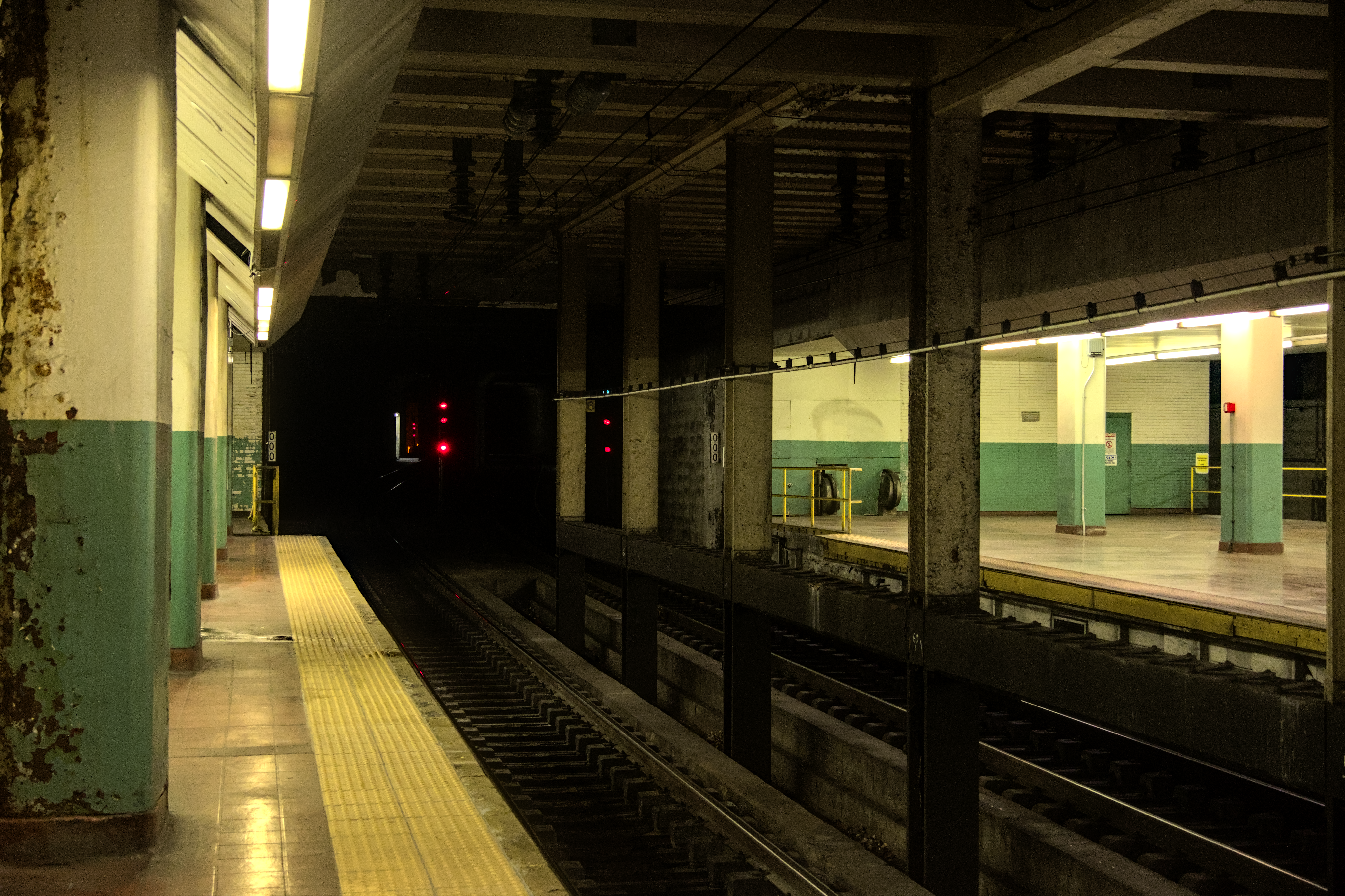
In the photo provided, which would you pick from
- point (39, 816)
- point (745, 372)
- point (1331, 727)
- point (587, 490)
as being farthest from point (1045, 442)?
point (39, 816)

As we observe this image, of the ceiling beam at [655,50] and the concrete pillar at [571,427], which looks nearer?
the ceiling beam at [655,50]

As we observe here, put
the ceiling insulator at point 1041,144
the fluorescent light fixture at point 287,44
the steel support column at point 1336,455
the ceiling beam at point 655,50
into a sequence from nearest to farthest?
the fluorescent light fixture at point 287,44
the steel support column at point 1336,455
the ceiling beam at point 655,50
the ceiling insulator at point 1041,144

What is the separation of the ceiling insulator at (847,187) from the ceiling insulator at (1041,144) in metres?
2.18

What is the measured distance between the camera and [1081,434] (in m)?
19.1

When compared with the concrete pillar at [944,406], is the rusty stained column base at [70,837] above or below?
below

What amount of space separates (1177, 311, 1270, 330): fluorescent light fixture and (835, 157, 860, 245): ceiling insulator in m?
3.44

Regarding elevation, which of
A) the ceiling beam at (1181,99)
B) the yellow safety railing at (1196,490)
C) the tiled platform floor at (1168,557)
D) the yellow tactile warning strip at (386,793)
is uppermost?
the ceiling beam at (1181,99)

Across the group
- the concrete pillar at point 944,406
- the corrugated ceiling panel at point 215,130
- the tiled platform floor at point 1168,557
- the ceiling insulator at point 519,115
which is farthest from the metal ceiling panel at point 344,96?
the tiled platform floor at point 1168,557

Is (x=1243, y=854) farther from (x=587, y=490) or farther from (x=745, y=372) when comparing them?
(x=587, y=490)

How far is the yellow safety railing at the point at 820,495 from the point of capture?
20406 millimetres

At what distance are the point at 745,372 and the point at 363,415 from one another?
29.5m

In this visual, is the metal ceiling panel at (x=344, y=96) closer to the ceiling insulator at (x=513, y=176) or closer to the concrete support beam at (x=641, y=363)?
the ceiling insulator at (x=513, y=176)

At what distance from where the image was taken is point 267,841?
198 inches

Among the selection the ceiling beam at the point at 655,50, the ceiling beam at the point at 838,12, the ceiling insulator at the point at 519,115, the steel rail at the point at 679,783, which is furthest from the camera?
the ceiling insulator at the point at 519,115
